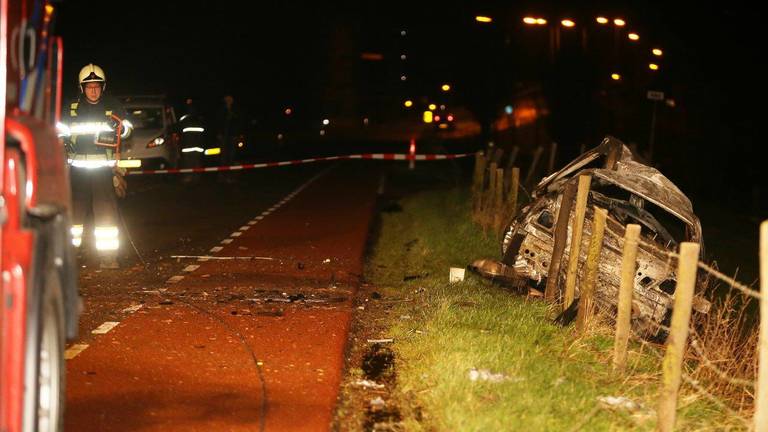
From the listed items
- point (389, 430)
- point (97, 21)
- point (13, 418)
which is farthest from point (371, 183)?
point (13, 418)

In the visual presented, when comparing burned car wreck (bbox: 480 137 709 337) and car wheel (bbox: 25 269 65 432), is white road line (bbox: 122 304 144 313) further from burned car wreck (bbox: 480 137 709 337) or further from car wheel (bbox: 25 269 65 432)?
car wheel (bbox: 25 269 65 432)

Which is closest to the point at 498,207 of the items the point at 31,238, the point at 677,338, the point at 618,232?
the point at 618,232

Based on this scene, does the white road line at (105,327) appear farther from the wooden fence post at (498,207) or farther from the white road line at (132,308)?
the wooden fence post at (498,207)

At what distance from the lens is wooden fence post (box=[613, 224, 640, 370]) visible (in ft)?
A: 22.1

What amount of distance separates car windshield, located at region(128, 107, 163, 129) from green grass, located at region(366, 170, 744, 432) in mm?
13487

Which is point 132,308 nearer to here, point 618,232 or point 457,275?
point 457,275

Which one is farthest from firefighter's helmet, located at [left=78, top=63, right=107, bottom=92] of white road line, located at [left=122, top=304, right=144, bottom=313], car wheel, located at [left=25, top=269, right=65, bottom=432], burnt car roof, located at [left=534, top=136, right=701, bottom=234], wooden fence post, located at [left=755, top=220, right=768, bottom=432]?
wooden fence post, located at [left=755, top=220, right=768, bottom=432]

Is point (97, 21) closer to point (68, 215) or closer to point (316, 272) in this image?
point (316, 272)

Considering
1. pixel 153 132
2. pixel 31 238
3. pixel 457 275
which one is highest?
pixel 31 238

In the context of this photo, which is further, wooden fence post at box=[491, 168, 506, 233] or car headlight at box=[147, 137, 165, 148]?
car headlight at box=[147, 137, 165, 148]

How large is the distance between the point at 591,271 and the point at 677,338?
2267 millimetres

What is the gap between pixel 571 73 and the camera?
4088cm

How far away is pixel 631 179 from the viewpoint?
30.7 feet

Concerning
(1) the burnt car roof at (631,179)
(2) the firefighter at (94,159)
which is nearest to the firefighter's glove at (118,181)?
(2) the firefighter at (94,159)
